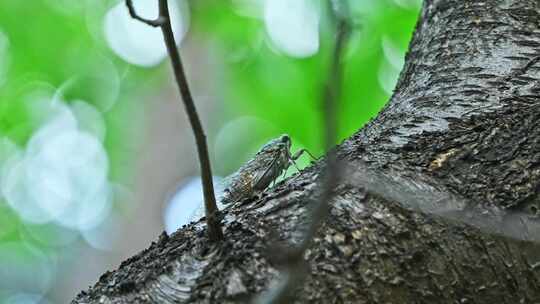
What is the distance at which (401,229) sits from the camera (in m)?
1.44

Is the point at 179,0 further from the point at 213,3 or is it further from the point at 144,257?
the point at 144,257

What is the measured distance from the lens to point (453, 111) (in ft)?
6.05

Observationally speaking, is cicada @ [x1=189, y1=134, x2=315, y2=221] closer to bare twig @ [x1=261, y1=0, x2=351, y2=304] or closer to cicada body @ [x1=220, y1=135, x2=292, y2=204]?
cicada body @ [x1=220, y1=135, x2=292, y2=204]

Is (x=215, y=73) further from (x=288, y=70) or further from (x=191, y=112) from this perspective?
(x=191, y=112)

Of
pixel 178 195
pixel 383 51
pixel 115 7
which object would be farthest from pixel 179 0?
pixel 178 195

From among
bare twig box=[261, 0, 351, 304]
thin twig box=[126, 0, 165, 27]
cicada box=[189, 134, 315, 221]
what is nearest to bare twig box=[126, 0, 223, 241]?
thin twig box=[126, 0, 165, 27]

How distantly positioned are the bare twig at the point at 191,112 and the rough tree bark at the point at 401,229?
0.07 m

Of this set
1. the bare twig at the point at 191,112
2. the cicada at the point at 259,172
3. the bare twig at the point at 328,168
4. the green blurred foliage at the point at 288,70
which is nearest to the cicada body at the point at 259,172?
the cicada at the point at 259,172

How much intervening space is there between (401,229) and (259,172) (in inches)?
52.6

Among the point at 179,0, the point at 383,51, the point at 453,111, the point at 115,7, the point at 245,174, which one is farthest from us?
the point at 115,7

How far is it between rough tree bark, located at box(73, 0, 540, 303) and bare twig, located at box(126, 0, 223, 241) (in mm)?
68

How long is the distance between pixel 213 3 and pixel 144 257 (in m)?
6.42

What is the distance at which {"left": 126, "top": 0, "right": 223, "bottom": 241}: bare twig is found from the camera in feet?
4.05

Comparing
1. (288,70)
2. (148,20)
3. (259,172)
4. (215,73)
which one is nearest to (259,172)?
(259,172)
